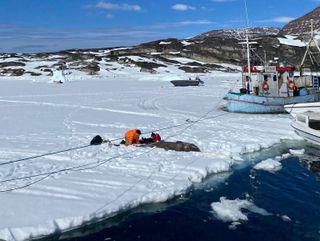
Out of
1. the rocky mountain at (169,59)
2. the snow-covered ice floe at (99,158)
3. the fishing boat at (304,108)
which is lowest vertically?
the snow-covered ice floe at (99,158)

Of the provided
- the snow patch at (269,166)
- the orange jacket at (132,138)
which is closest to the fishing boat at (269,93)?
the orange jacket at (132,138)

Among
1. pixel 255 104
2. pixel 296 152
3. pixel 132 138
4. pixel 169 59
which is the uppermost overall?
pixel 169 59

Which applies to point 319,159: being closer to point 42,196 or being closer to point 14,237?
point 42,196

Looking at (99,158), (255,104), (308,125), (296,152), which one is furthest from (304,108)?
(99,158)

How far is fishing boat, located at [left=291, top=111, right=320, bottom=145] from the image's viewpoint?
18250mm

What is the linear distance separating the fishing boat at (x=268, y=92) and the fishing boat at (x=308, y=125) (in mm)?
6799

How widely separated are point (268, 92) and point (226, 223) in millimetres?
20290

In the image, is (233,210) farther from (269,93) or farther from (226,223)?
(269,93)

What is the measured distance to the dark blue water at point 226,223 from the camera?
9.27 metres

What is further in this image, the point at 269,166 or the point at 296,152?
the point at 296,152

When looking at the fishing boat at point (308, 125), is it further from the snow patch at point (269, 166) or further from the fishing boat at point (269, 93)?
the fishing boat at point (269, 93)

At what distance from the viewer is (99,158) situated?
581 inches

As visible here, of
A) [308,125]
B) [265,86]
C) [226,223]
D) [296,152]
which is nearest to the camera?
[226,223]

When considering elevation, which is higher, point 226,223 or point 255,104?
point 255,104
